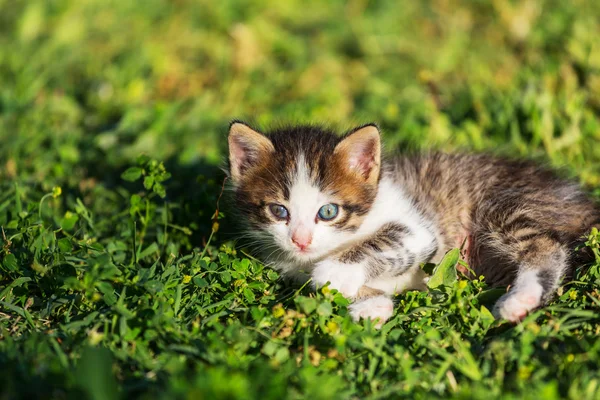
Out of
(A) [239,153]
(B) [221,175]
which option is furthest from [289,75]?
(A) [239,153]

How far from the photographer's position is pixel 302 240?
10.8 feet

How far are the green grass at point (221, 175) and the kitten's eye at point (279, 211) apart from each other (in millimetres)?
287

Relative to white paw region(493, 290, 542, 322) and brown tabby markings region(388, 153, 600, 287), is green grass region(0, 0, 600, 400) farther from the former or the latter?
brown tabby markings region(388, 153, 600, 287)

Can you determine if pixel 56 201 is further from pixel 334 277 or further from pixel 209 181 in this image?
pixel 334 277

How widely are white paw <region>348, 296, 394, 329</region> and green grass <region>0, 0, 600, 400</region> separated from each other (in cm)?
6

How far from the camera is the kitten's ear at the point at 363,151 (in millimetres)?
3496

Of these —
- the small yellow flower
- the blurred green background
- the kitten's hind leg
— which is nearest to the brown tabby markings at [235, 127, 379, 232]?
the kitten's hind leg

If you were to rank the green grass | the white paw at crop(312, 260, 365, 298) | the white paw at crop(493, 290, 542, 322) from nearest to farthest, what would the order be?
the green grass, the white paw at crop(493, 290, 542, 322), the white paw at crop(312, 260, 365, 298)

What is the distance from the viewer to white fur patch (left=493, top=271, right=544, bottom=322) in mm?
3021

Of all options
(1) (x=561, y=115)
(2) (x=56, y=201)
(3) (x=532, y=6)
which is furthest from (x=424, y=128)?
(2) (x=56, y=201)

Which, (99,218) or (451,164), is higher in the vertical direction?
(451,164)

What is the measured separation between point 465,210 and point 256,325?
64.1 inches

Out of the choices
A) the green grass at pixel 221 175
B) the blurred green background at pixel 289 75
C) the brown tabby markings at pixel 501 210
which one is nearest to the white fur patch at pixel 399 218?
the brown tabby markings at pixel 501 210

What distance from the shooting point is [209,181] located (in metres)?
4.07
